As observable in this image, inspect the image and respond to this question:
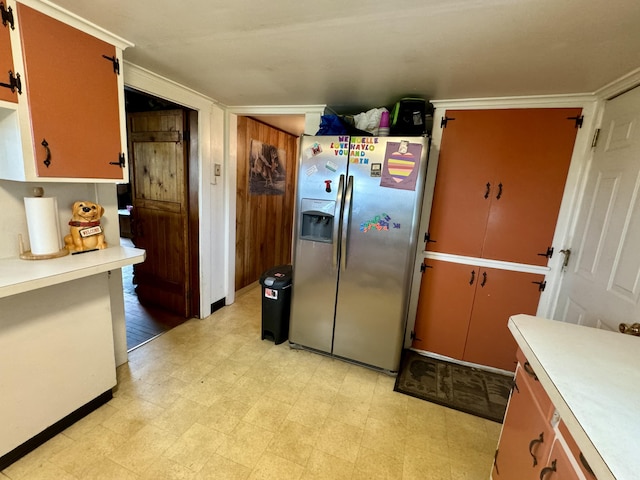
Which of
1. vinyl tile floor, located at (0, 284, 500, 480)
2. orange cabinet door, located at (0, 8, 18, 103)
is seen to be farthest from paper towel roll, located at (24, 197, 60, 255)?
vinyl tile floor, located at (0, 284, 500, 480)

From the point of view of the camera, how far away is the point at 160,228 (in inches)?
112

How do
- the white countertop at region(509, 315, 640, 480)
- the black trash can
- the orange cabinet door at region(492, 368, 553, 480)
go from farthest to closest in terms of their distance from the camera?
1. the black trash can
2. the orange cabinet door at region(492, 368, 553, 480)
3. the white countertop at region(509, 315, 640, 480)

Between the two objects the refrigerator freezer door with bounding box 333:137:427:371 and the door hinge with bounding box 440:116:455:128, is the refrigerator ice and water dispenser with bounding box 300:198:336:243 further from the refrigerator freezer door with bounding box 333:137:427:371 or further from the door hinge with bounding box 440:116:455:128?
the door hinge with bounding box 440:116:455:128

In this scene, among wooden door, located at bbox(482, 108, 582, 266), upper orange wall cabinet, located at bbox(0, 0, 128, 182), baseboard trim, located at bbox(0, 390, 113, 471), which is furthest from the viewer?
wooden door, located at bbox(482, 108, 582, 266)

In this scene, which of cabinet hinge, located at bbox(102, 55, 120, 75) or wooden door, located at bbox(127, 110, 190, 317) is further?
wooden door, located at bbox(127, 110, 190, 317)

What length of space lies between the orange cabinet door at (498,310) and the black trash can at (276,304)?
5.24 feet

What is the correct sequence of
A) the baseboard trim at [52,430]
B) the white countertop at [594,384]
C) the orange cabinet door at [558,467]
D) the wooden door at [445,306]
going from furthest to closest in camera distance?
the wooden door at [445,306] → the baseboard trim at [52,430] → the orange cabinet door at [558,467] → the white countertop at [594,384]

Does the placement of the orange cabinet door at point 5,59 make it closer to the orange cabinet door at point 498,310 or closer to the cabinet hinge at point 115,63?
the cabinet hinge at point 115,63

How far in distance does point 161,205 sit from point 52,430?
1878 millimetres

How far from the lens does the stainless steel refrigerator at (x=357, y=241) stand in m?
1.95

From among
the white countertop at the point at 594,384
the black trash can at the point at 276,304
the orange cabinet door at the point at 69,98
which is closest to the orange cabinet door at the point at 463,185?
the white countertop at the point at 594,384

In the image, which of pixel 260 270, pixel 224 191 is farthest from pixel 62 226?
pixel 260 270

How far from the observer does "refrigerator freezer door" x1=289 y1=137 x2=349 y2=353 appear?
2.08 meters

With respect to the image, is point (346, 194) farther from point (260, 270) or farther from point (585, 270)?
point (260, 270)
